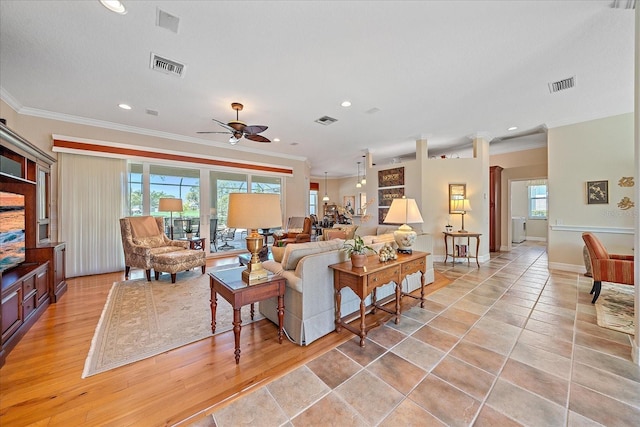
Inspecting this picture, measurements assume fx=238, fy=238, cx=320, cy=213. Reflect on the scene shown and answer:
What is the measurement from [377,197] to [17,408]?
6.64m

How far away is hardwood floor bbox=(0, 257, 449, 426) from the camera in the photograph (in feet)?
4.98

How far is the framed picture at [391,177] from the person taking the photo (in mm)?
6258

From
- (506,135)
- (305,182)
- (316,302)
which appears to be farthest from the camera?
(305,182)

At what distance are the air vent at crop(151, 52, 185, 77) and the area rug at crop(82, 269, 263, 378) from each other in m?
2.91

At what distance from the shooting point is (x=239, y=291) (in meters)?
1.97

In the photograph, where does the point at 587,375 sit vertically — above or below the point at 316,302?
below

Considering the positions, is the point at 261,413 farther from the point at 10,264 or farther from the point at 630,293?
the point at 630,293

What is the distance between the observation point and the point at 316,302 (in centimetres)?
236

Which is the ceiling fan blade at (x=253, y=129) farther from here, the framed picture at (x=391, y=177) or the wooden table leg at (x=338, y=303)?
the framed picture at (x=391, y=177)

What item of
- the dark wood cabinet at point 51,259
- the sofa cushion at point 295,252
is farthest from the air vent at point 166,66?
the dark wood cabinet at point 51,259

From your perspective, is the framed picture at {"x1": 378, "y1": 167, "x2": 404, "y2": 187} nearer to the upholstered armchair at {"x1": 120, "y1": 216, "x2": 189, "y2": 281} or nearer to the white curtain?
the upholstered armchair at {"x1": 120, "y1": 216, "x2": 189, "y2": 281}

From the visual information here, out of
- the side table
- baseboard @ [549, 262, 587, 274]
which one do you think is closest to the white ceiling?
the side table

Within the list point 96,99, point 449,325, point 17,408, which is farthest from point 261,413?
point 96,99

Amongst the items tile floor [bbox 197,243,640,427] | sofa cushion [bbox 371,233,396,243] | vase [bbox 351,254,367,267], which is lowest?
tile floor [bbox 197,243,640,427]
